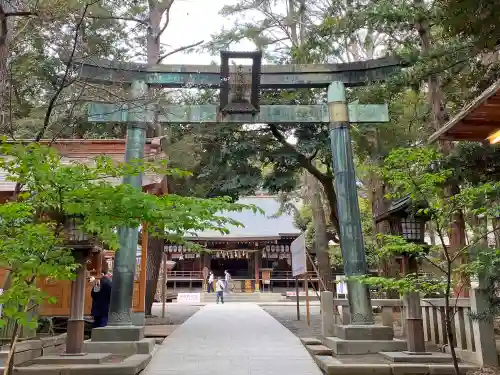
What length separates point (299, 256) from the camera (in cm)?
1082

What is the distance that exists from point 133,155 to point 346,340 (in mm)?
5219

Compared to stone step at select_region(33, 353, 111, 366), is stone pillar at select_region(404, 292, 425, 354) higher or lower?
higher

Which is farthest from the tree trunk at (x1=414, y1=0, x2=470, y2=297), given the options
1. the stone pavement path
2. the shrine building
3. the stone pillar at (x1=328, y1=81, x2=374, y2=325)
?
the shrine building

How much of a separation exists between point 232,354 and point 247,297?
837 inches

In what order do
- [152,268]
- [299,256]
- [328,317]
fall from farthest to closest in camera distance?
[152,268] → [299,256] → [328,317]

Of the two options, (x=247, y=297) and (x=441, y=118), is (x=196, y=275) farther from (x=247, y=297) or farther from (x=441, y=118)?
(x=441, y=118)

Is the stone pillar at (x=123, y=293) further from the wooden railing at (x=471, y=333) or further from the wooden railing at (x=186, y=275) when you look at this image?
the wooden railing at (x=186, y=275)

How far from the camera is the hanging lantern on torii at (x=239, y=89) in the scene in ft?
29.5

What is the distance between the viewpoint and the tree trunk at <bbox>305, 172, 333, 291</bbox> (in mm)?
14789

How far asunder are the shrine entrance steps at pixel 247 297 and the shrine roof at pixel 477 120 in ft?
74.7

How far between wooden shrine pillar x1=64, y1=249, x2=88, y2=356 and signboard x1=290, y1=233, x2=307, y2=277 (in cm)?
524

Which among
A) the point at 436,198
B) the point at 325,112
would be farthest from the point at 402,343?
the point at 325,112

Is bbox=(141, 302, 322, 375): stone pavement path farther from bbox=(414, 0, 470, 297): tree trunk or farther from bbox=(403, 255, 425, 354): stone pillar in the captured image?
bbox=(414, 0, 470, 297): tree trunk

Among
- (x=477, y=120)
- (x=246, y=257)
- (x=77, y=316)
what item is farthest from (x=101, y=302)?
(x=246, y=257)
